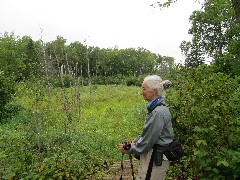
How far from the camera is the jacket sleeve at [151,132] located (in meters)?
3.97

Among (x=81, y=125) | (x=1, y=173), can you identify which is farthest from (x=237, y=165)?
(x=81, y=125)

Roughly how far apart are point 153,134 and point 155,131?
1.6 inches

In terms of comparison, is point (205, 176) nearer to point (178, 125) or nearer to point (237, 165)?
point (237, 165)

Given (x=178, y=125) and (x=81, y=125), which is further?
(x=81, y=125)

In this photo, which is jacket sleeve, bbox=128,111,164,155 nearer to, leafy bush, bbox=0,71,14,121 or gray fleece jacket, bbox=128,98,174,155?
gray fleece jacket, bbox=128,98,174,155

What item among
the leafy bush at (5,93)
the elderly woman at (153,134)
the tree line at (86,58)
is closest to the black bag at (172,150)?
the elderly woman at (153,134)

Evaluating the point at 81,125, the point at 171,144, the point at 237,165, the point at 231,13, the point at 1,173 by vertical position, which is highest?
the point at 231,13

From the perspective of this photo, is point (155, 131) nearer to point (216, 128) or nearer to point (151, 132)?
point (151, 132)

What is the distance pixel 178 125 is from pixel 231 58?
158 inches

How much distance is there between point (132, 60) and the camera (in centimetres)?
Answer: 9938

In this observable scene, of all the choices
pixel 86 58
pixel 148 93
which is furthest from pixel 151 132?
pixel 86 58

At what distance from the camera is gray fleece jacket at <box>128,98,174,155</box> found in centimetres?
397

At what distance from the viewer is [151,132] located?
3969mm

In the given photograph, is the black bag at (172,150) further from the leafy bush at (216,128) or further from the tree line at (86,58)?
the tree line at (86,58)
